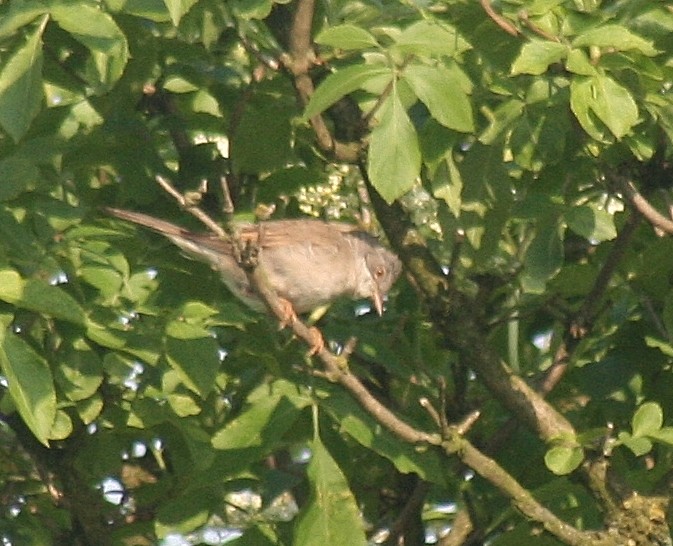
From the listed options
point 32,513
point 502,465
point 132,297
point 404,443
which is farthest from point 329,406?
point 32,513

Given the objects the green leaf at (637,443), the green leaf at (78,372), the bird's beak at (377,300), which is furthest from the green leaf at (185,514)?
the green leaf at (637,443)

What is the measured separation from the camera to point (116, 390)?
178 inches

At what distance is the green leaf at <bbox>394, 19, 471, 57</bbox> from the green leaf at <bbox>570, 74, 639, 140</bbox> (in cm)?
30

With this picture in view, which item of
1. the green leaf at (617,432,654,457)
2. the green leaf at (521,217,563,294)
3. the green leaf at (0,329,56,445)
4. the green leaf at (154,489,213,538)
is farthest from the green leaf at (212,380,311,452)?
the green leaf at (617,432,654,457)

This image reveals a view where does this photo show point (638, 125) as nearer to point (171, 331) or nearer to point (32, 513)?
point (171, 331)

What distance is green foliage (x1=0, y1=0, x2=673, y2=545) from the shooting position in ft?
11.6

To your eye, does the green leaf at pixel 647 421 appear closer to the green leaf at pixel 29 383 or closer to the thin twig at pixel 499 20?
the thin twig at pixel 499 20

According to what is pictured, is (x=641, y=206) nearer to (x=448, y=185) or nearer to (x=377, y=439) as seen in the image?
(x=448, y=185)

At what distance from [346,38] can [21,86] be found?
0.82m

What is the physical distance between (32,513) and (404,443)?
5.17 ft

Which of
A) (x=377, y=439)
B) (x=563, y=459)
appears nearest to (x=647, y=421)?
(x=563, y=459)

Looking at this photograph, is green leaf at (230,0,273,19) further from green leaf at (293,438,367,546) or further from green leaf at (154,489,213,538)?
green leaf at (154,489,213,538)

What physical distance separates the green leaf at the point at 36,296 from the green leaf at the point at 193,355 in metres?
0.37

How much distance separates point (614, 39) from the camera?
3.27m
